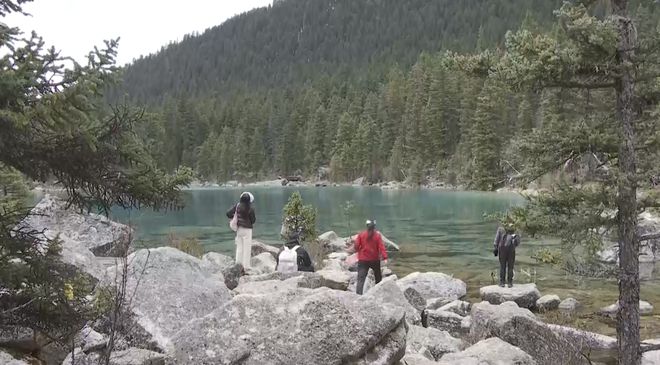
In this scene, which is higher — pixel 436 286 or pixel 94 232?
pixel 94 232

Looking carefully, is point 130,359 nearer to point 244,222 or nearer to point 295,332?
point 295,332

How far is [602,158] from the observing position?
24.2 feet

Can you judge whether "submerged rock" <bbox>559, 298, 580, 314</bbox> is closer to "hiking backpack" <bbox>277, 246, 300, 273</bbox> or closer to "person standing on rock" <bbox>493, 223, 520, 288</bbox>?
"person standing on rock" <bbox>493, 223, 520, 288</bbox>

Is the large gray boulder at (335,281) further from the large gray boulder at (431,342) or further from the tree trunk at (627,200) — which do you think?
the tree trunk at (627,200)

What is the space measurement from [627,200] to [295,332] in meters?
4.26

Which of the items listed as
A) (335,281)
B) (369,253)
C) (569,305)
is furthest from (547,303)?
(335,281)

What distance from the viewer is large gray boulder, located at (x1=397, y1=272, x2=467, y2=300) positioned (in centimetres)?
1544

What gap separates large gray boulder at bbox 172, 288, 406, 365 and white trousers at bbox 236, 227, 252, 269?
26.4ft

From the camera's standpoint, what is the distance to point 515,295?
14.6 m

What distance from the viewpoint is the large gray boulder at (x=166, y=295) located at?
6355 millimetres

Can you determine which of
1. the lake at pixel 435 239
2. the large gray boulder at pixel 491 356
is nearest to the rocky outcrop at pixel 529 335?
the large gray boulder at pixel 491 356

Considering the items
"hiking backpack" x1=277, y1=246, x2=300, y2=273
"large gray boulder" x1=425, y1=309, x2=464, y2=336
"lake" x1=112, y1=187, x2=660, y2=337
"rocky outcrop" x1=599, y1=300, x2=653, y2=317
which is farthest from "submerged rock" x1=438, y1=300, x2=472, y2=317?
"hiking backpack" x1=277, y1=246, x2=300, y2=273

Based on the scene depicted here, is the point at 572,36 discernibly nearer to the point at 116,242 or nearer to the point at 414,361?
the point at 414,361

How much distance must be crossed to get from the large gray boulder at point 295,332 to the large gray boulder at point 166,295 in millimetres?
1095
